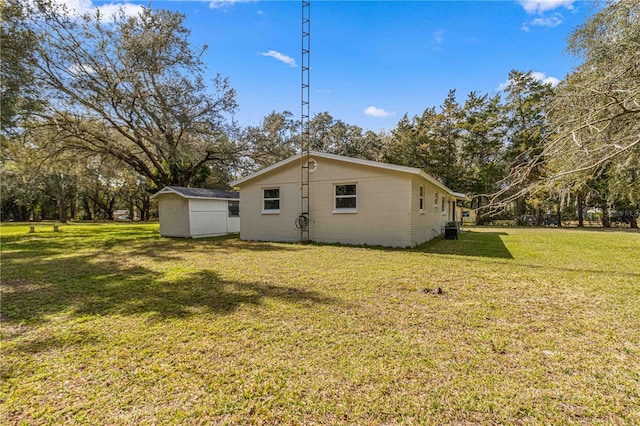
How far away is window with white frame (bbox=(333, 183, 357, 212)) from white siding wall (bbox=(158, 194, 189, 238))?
7161mm

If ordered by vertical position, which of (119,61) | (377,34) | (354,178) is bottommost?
(354,178)

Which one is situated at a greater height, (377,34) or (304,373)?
(377,34)

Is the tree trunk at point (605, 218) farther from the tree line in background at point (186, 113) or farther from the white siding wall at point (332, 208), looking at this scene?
the white siding wall at point (332, 208)

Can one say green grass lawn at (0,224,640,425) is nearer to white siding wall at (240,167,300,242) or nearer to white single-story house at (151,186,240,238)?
white siding wall at (240,167,300,242)

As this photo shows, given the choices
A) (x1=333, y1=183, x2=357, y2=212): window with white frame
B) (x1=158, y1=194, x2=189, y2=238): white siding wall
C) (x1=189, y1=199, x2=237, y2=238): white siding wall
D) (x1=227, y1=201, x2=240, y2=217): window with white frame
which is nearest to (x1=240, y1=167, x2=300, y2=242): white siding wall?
(x1=333, y1=183, x2=357, y2=212): window with white frame

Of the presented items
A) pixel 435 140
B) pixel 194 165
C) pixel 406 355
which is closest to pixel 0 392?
pixel 406 355

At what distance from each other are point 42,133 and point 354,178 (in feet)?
47.1

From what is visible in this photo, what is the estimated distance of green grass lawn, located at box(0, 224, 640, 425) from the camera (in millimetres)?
2098

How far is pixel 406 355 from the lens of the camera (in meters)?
2.78

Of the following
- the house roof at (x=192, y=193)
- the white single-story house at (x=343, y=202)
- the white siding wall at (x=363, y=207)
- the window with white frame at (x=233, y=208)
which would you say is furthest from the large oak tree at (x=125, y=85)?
the white siding wall at (x=363, y=207)

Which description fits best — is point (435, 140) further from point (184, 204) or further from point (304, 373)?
point (304, 373)

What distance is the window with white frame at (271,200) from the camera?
40.6 feet

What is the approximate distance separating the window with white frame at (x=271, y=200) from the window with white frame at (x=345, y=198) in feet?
8.54

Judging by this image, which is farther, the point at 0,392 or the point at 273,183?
the point at 273,183
